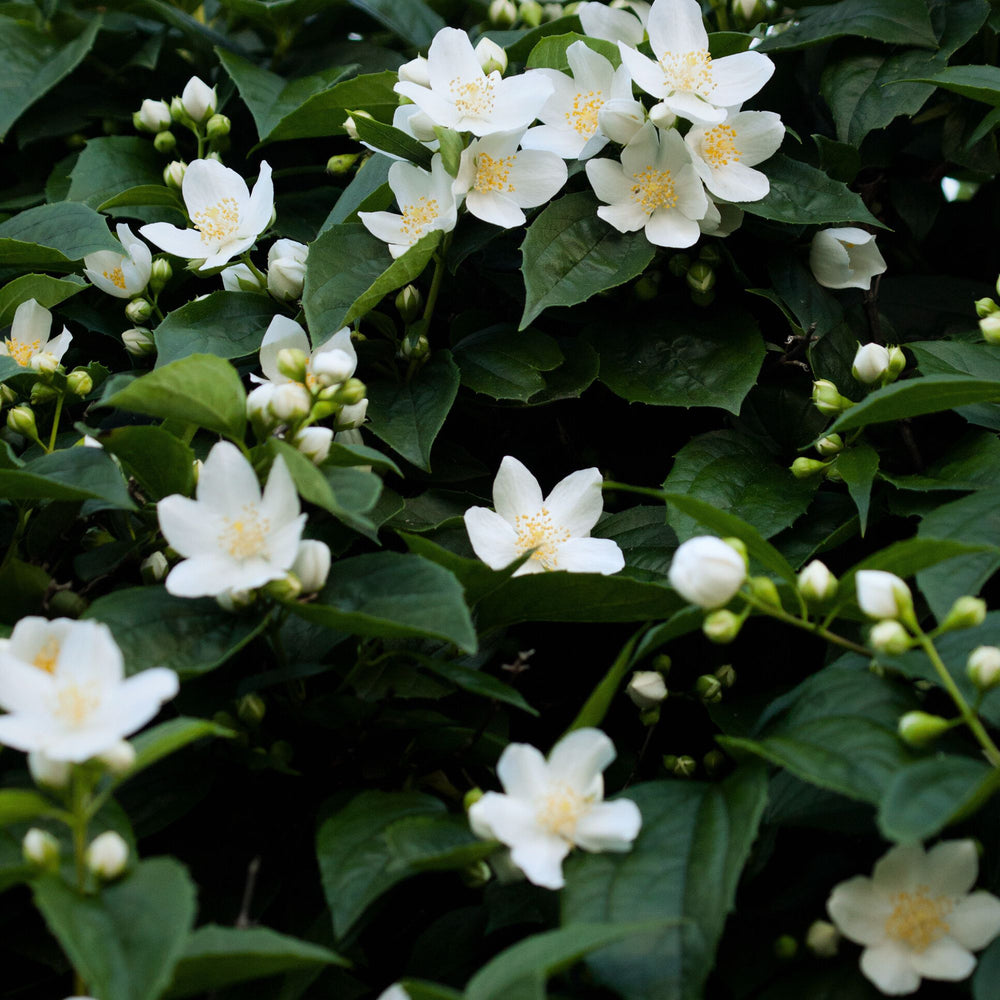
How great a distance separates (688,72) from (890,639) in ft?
2.63

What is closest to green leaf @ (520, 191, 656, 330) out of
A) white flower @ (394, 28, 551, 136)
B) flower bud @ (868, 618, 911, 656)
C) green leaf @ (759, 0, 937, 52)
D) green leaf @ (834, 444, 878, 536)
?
white flower @ (394, 28, 551, 136)

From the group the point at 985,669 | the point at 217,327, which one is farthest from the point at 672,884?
the point at 217,327

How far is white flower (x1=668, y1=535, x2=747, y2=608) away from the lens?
3.22ft

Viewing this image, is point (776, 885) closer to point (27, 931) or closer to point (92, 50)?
point (27, 931)

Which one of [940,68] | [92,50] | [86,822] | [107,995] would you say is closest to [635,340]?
[940,68]

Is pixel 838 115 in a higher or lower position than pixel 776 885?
higher

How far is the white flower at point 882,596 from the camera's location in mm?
972

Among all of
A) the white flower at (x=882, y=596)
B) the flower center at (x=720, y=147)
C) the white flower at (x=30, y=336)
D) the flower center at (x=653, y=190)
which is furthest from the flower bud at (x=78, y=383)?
the white flower at (x=882, y=596)

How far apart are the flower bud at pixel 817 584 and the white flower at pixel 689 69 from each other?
62cm

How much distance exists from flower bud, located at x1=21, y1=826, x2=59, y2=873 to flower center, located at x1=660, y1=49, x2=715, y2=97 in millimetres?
1096

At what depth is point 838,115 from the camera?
159 centimetres

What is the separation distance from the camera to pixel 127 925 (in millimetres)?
813

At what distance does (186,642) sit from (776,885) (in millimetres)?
654

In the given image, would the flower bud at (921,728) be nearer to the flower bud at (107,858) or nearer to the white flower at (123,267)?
the flower bud at (107,858)
